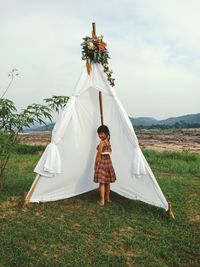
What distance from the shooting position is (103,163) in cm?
656

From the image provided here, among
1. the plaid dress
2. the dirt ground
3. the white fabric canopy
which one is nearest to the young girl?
the plaid dress

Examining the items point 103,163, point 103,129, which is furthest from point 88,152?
point 103,129

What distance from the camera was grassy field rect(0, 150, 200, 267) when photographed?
14.3 feet

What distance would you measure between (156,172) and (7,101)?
558 centimetres

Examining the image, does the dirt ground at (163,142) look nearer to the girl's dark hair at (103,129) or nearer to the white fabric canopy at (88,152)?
the white fabric canopy at (88,152)

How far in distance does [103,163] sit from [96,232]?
5.48 ft

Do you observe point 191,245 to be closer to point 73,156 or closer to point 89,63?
point 73,156

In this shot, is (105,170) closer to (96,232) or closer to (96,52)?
(96,232)

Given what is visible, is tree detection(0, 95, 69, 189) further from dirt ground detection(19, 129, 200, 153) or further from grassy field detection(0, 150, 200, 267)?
dirt ground detection(19, 129, 200, 153)

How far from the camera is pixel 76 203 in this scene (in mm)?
6637

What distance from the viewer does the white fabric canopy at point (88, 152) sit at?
6129 mm

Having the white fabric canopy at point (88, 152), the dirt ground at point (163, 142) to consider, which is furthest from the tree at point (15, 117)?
the dirt ground at point (163, 142)

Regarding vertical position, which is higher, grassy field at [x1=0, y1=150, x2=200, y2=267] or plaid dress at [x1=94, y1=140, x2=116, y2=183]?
plaid dress at [x1=94, y1=140, x2=116, y2=183]

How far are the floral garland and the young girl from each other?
928mm
